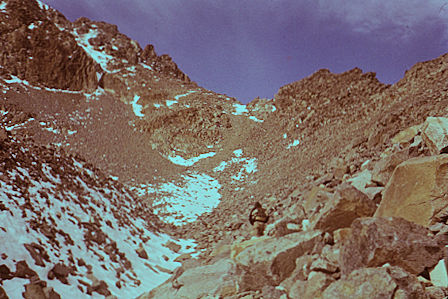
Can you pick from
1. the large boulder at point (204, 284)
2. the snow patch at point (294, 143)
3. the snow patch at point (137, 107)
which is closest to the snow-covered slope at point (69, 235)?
the large boulder at point (204, 284)

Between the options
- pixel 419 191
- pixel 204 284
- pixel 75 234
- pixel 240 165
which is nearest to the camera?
pixel 419 191

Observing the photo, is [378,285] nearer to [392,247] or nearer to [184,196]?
[392,247]

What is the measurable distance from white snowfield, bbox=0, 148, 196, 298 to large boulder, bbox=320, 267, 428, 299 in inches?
196

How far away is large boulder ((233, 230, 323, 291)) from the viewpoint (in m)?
4.54

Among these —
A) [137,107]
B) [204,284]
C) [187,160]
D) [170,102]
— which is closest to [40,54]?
[137,107]

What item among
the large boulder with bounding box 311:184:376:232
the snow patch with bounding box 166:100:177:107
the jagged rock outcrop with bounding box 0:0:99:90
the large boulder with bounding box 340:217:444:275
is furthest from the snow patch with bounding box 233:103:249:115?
the large boulder with bounding box 340:217:444:275

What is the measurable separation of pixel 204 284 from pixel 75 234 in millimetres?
4144

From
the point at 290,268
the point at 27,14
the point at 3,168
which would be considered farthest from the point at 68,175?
the point at 27,14

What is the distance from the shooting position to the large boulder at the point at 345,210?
15.8 feet

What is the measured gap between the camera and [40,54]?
116ft

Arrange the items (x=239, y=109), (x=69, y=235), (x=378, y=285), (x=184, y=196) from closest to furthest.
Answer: (x=378, y=285) → (x=69, y=235) → (x=184, y=196) → (x=239, y=109)

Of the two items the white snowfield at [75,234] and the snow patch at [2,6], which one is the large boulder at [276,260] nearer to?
the white snowfield at [75,234]

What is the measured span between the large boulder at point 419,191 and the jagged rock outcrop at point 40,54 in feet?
125

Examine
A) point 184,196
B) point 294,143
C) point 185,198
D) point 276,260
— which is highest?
point 294,143
